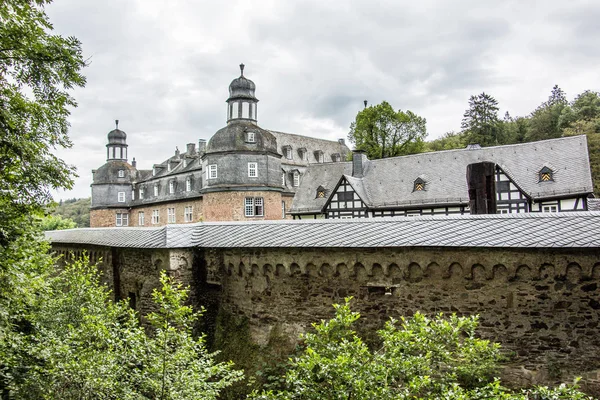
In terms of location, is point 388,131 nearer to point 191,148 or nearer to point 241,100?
point 241,100

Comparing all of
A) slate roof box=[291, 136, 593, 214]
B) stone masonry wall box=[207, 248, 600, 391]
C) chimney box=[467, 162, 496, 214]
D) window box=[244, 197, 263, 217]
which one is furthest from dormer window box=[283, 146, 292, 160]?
stone masonry wall box=[207, 248, 600, 391]

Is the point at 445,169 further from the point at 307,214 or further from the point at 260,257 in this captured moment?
the point at 260,257

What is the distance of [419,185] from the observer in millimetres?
26766

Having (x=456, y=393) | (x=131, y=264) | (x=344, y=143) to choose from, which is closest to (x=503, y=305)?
(x=456, y=393)

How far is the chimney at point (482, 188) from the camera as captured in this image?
11562mm

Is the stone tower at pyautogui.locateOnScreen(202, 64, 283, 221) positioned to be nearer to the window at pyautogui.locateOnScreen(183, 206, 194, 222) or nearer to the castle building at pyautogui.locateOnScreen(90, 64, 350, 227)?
the castle building at pyautogui.locateOnScreen(90, 64, 350, 227)

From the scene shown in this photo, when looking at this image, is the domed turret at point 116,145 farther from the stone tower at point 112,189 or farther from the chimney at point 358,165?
the chimney at point 358,165

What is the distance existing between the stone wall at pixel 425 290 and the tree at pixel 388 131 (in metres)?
32.1

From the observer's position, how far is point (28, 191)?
28.0ft

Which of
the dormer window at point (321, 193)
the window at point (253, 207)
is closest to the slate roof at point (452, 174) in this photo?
the dormer window at point (321, 193)

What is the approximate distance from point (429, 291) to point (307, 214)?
2184 cm

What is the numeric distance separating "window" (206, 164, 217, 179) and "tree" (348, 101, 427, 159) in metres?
16.2

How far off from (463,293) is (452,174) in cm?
1899

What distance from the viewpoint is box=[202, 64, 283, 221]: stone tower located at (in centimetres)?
3038
